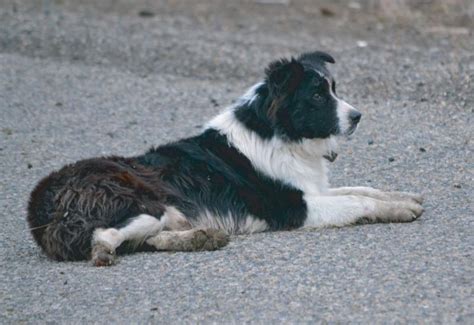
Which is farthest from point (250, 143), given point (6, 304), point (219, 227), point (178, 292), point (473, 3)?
point (473, 3)

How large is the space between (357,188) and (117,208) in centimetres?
219

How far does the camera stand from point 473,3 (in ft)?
61.4

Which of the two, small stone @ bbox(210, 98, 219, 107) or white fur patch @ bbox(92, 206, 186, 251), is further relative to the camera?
small stone @ bbox(210, 98, 219, 107)

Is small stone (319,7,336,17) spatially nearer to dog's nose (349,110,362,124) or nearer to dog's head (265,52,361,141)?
dog's head (265,52,361,141)

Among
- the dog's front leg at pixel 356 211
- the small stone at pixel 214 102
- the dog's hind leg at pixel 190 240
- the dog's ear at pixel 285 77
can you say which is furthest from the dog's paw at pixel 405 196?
the small stone at pixel 214 102

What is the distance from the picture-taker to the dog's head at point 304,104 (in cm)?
848

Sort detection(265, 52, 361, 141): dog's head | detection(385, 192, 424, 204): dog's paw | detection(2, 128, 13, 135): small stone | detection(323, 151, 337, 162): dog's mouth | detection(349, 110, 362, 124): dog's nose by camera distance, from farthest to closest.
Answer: detection(2, 128, 13, 135): small stone < detection(323, 151, 337, 162): dog's mouth < detection(385, 192, 424, 204): dog's paw < detection(349, 110, 362, 124): dog's nose < detection(265, 52, 361, 141): dog's head

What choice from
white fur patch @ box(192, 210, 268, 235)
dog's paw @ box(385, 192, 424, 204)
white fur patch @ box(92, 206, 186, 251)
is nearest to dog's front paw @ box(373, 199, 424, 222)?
dog's paw @ box(385, 192, 424, 204)

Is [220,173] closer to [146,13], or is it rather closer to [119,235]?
[119,235]

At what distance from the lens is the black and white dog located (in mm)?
7902

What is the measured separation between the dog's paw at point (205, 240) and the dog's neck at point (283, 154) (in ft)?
3.11

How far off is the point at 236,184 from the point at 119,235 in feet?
4.01

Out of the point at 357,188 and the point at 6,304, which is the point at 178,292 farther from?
the point at 357,188

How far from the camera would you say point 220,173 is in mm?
8578
